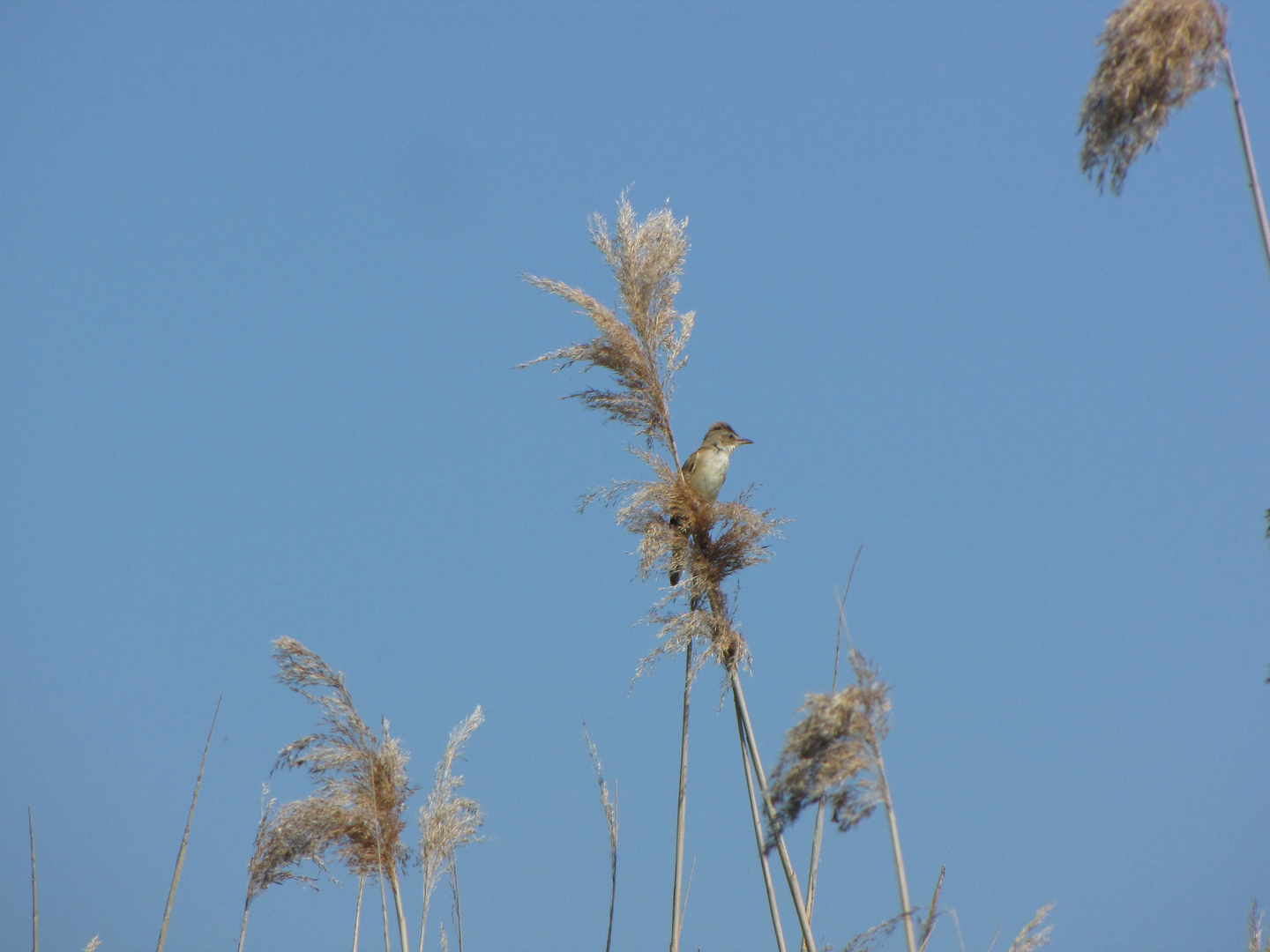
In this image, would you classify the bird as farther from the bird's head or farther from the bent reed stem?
the bent reed stem

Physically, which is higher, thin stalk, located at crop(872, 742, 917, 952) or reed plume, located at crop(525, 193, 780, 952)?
reed plume, located at crop(525, 193, 780, 952)

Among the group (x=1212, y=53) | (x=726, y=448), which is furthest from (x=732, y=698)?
(x=726, y=448)

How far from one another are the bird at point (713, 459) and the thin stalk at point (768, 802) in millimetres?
2616

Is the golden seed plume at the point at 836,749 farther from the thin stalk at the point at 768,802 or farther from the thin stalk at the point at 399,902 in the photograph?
the thin stalk at the point at 399,902

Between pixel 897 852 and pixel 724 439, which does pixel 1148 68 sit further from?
pixel 724 439

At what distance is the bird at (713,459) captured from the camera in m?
6.56

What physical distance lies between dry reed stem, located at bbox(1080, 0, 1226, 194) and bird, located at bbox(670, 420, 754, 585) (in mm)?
3495

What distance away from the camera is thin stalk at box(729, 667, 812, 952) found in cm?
320

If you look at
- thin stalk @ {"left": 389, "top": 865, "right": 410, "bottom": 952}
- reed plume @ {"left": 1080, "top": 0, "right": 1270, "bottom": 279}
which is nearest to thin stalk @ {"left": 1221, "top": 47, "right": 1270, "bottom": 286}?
reed plume @ {"left": 1080, "top": 0, "right": 1270, "bottom": 279}

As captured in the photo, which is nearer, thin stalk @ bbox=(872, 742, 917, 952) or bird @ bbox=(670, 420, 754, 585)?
thin stalk @ bbox=(872, 742, 917, 952)

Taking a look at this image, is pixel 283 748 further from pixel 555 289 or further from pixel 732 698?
pixel 555 289

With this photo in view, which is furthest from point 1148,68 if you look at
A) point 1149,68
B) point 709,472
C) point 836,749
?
point 709,472

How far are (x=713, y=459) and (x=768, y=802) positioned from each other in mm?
3719

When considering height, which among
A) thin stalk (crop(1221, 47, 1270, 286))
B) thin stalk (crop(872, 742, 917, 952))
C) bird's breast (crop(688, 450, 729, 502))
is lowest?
thin stalk (crop(872, 742, 917, 952))
